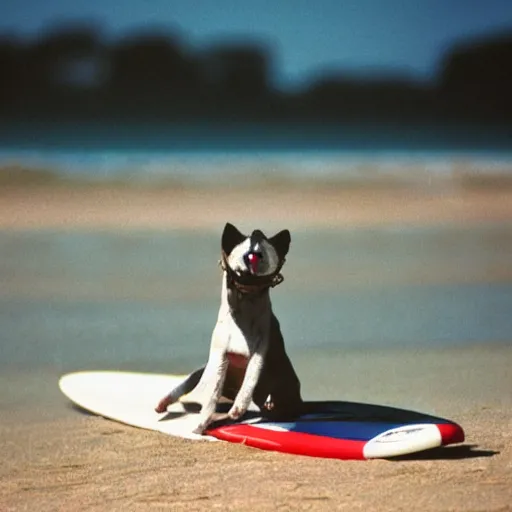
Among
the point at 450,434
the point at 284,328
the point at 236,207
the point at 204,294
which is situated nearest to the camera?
the point at 450,434

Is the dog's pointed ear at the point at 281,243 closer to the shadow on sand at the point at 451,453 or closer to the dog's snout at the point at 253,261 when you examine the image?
the dog's snout at the point at 253,261

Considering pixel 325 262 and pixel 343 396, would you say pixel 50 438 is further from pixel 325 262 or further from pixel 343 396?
pixel 325 262

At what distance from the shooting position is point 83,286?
574 centimetres

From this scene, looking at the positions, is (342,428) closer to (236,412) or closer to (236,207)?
(236,412)

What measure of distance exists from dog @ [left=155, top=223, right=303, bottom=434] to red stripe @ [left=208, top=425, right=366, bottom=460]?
0.05 m

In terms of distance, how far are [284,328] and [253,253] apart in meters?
1.85

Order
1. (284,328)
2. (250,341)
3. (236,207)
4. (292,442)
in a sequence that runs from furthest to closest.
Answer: (236,207) → (284,328) → (250,341) → (292,442)

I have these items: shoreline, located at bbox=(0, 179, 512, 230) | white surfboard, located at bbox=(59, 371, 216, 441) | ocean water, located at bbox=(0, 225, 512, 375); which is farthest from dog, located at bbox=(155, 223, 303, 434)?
shoreline, located at bbox=(0, 179, 512, 230)

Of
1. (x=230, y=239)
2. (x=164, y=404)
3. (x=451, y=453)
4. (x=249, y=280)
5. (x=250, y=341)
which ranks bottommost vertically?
(x=451, y=453)

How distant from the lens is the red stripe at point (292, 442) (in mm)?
2855

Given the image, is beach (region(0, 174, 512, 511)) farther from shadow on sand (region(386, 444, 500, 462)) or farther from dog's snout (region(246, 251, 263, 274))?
dog's snout (region(246, 251, 263, 274))

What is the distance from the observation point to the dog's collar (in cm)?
302

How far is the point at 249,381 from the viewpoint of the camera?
303 centimetres

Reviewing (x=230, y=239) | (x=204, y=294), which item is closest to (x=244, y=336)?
(x=230, y=239)
